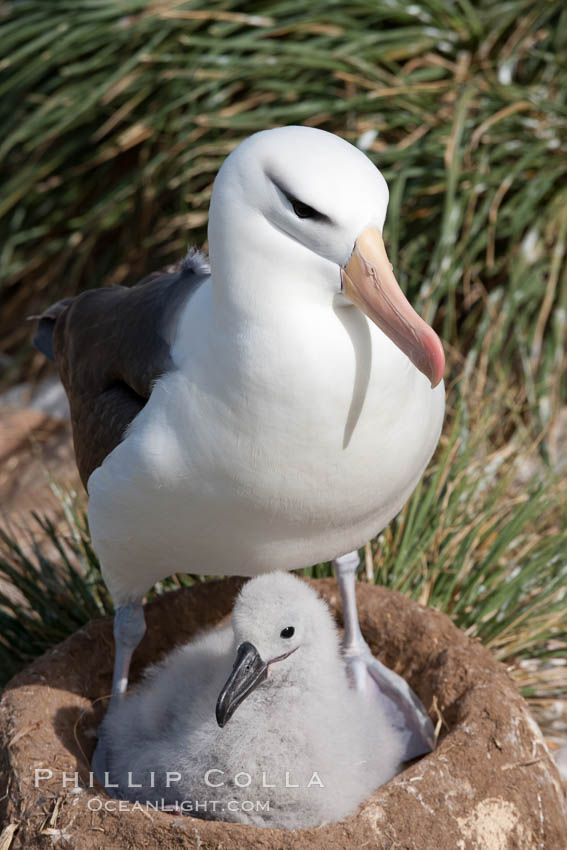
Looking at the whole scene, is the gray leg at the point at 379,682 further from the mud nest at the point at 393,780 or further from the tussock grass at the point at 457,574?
the tussock grass at the point at 457,574

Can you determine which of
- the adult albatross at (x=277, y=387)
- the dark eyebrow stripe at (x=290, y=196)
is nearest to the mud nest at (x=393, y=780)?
the adult albatross at (x=277, y=387)

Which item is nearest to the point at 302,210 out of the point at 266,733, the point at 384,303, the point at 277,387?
the point at 384,303

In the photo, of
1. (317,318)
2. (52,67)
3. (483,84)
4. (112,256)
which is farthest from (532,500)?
(52,67)

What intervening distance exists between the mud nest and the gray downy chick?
157mm

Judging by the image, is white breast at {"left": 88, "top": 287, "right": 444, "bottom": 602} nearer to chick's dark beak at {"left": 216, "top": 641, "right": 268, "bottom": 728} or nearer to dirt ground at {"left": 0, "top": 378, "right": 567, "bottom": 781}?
chick's dark beak at {"left": 216, "top": 641, "right": 268, "bottom": 728}

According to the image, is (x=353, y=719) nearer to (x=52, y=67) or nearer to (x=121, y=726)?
(x=121, y=726)

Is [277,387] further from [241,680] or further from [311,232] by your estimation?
[241,680]

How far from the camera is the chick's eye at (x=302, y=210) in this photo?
7.35 feet

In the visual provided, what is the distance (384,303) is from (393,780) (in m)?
1.12

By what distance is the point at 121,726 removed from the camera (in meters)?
3.06

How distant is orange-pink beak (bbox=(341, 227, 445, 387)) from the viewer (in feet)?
7.32

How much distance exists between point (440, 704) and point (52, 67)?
13.1ft

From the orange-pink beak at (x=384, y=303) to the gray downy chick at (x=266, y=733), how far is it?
2.55 ft

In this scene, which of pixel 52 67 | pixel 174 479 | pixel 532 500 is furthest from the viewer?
pixel 52 67
